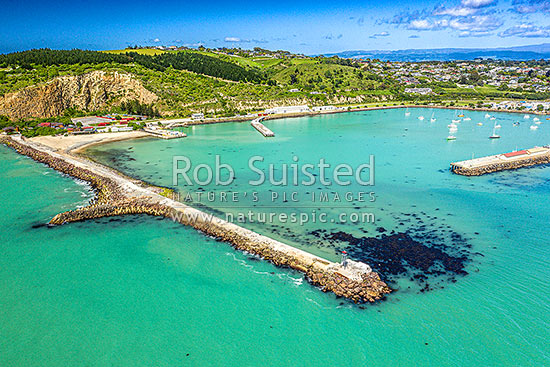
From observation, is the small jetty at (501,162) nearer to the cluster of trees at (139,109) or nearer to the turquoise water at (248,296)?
the turquoise water at (248,296)

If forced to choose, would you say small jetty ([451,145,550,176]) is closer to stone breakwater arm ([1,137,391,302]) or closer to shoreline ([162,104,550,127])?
stone breakwater arm ([1,137,391,302])

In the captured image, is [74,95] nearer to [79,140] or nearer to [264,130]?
[79,140]

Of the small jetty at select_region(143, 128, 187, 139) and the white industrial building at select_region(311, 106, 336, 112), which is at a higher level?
the white industrial building at select_region(311, 106, 336, 112)

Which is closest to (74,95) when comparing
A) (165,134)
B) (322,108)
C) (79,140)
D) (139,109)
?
(139,109)

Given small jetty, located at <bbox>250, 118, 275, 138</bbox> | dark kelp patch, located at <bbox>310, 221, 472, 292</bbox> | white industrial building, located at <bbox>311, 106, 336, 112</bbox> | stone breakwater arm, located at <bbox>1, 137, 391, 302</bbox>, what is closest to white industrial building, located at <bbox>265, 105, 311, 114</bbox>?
white industrial building, located at <bbox>311, 106, 336, 112</bbox>

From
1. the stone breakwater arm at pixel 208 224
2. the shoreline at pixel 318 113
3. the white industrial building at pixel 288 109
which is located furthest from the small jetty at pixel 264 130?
the stone breakwater arm at pixel 208 224
